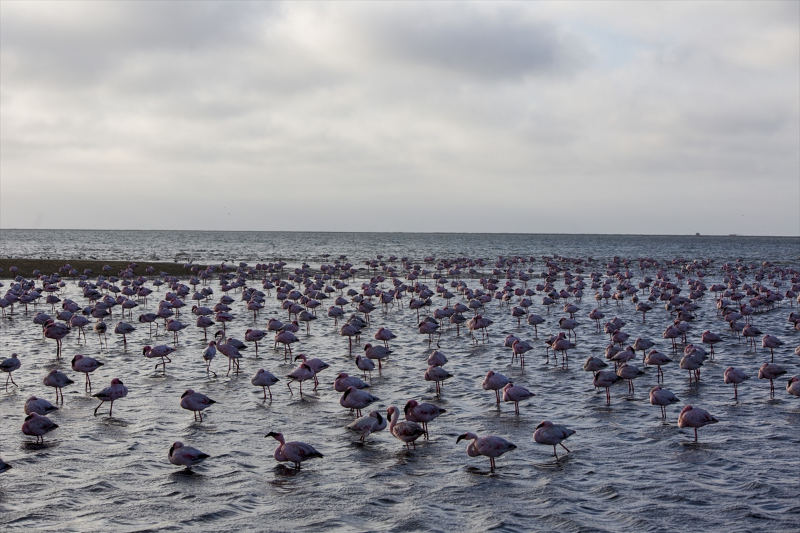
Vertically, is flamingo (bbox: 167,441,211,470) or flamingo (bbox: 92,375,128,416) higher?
flamingo (bbox: 92,375,128,416)

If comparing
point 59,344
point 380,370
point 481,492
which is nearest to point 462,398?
point 380,370

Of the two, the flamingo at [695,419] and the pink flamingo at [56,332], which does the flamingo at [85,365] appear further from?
the flamingo at [695,419]

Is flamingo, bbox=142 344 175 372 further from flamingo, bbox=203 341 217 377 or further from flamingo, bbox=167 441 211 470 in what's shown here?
flamingo, bbox=167 441 211 470

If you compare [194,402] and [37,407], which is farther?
[194,402]

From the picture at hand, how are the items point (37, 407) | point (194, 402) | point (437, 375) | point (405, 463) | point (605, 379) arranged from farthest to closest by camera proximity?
point (437, 375)
point (605, 379)
point (194, 402)
point (37, 407)
point (405, 463)

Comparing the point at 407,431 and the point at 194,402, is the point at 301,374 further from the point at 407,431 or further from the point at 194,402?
the point at 407,431

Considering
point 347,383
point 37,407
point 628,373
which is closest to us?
point 37,407

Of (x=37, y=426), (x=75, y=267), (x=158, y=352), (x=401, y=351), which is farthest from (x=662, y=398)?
(x=75, y=267)

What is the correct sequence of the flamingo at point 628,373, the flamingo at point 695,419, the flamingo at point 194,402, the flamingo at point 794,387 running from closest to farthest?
the flamingo at point 695,419 < the flamingo at point 194,402 < the flamingo at point 794,387 < the flamingo at point 628,373

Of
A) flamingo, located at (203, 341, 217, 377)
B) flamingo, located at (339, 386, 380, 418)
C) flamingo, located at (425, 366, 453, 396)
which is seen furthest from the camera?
flamingo, located at (203, 341, 217, 377)

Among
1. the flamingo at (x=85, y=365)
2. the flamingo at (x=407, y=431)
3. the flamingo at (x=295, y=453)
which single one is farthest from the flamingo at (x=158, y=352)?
the flamingo at (x=407, y=431)

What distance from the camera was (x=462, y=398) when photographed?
15961 millimetres

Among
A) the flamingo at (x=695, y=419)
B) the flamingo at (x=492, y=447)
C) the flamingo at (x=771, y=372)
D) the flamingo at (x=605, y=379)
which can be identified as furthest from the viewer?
the flamingo at (x=771, y=372)

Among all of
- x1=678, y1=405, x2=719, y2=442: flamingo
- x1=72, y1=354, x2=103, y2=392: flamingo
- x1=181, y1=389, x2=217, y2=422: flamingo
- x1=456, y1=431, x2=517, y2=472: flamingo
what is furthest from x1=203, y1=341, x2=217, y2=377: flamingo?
x1=678, y1=405, x2=719, y2=442: flamingo
